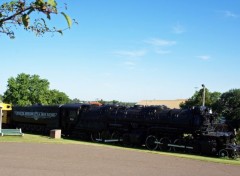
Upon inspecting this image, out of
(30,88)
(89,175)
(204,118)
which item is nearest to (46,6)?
(89,175)

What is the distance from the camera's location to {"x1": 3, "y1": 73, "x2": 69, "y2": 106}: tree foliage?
74125mm

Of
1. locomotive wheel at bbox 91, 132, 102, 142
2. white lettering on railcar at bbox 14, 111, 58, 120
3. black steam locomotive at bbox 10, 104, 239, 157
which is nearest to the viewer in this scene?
black steam locomotive at bbox 10, 104, 239, 157

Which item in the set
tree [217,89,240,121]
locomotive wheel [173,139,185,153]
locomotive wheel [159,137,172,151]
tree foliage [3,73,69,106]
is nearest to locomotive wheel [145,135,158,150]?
locomotive wheel [159,137,172,151]

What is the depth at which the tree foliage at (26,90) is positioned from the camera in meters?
74.1

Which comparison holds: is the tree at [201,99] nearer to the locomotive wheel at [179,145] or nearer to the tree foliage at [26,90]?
the tree foliage at [26,90]

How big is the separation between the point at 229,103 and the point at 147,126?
56602 millimetres

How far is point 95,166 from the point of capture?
14055mm

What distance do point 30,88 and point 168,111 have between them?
187ft

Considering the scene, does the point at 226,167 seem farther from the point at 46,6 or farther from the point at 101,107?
the point at 46,6

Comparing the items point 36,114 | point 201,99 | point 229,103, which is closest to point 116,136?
point 36,114

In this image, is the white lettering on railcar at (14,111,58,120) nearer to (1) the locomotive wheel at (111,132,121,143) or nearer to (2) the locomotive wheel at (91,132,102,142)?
(2) the locomotive wheel at (91,132,102,142)

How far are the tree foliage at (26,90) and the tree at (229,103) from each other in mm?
38657

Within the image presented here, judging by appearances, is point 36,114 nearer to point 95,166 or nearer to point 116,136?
point 116,136

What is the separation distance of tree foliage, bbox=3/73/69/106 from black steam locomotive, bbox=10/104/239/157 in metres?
43.1
